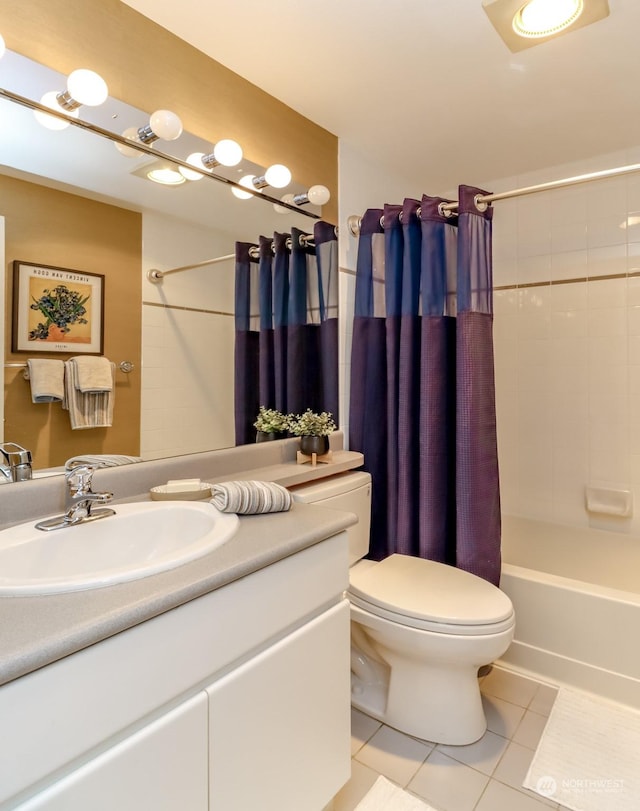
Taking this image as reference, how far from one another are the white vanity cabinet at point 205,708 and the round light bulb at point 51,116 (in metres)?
1.21

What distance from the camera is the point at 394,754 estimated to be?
57.6 inches

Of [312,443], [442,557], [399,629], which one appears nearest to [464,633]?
[399,629]

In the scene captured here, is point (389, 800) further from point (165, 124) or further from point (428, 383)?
point (165, 124)

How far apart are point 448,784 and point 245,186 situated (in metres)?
2.00

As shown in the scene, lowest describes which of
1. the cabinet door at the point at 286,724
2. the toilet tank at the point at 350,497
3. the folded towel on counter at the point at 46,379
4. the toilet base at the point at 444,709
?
the toilet base at the point at 444,709

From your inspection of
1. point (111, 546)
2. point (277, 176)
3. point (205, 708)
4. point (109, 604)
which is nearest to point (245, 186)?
point (277, 176)

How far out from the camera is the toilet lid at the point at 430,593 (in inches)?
54.1

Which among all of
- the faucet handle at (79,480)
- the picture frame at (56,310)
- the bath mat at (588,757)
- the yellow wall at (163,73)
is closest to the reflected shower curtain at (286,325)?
the yellow wall at (163,73)

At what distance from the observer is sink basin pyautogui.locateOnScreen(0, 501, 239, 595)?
760mm

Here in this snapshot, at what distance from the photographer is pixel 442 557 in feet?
6.30

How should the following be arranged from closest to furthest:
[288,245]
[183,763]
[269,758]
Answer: [183,763], [269,758], [288,245]

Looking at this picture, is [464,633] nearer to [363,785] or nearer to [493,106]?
[363,785]

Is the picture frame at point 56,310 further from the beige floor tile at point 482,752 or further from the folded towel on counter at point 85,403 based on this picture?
the beige floor tile at point 482,752

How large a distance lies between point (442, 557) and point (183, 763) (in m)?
1.35
